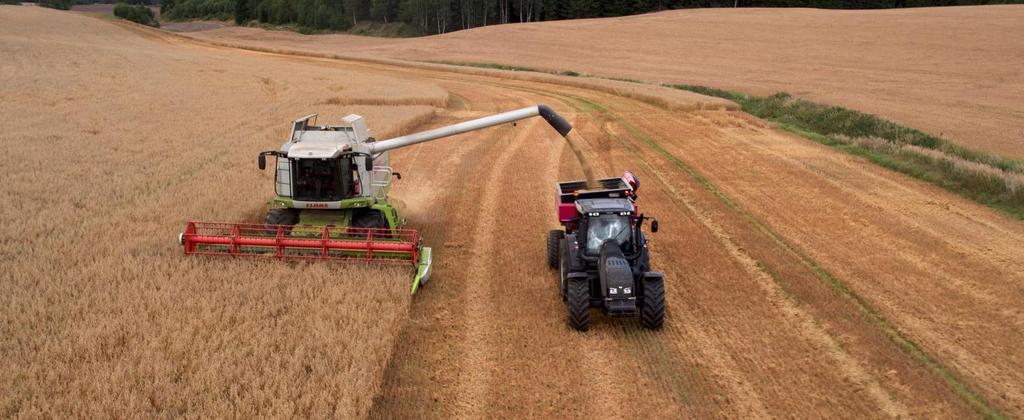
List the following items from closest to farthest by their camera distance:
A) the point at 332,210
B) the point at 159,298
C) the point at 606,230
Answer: the point at 159,298, the point at 606,230, the point at 332,210

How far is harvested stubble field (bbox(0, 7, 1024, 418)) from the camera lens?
27.7 ft

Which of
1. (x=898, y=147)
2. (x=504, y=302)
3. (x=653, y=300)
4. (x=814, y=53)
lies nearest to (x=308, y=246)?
(x=504, y=302)

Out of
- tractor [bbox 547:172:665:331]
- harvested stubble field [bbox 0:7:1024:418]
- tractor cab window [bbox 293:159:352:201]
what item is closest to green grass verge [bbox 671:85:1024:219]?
harvested stubble field [bbox 0:7:1024:418]

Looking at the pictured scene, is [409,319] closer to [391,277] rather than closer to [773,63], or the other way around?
[391,277]

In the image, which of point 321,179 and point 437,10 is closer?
point 321,179

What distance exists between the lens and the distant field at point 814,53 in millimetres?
36156

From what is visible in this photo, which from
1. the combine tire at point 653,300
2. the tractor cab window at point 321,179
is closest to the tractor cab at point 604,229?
the combine tire at point 653,300

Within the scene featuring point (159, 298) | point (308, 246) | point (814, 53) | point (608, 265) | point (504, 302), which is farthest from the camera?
point (814, 53)

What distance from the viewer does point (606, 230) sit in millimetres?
10883

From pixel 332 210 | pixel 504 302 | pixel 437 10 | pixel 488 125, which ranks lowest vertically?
pixel 504 302

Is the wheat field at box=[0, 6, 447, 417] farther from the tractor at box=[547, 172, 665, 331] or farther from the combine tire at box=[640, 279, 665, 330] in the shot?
the combine tire at box=[640, 279, 665, 330]

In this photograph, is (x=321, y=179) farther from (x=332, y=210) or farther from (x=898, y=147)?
(x=898, y=147)

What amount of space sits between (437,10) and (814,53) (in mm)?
59854

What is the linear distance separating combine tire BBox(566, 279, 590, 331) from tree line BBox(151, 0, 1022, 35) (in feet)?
315
